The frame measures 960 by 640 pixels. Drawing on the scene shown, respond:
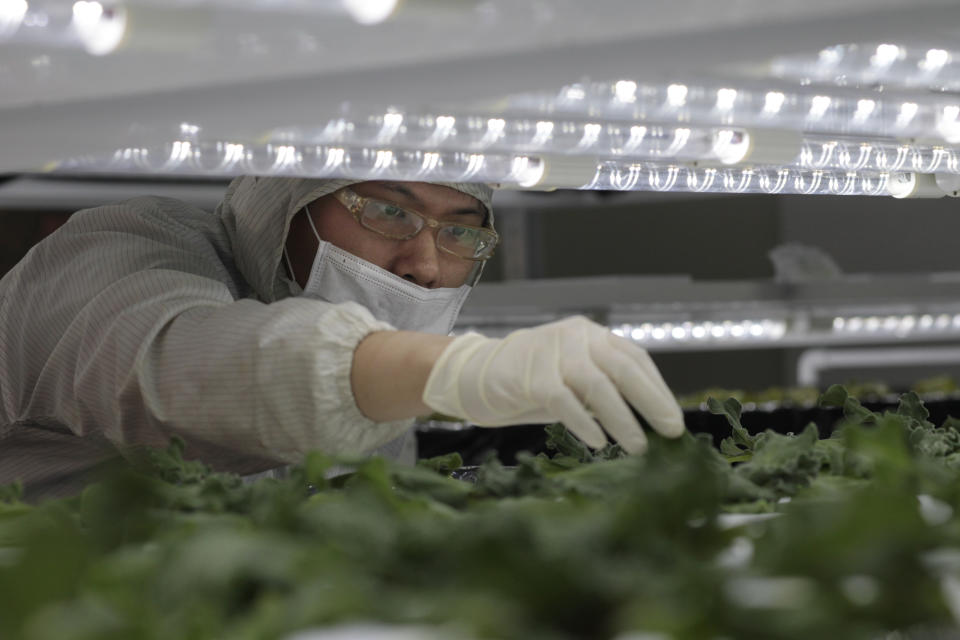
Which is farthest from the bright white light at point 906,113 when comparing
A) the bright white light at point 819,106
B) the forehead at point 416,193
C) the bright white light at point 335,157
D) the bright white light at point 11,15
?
the bright white light at point 11,15

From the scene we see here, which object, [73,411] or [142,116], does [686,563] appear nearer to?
[142,116]

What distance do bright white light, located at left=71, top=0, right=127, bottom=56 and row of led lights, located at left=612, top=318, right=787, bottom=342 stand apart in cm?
333

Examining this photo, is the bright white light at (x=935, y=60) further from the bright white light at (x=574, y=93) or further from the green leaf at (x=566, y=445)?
the green leaf at (x=566, y=445)

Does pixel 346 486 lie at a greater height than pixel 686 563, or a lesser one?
lesser

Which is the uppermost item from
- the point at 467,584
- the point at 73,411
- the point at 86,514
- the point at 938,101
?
the point at 938,101

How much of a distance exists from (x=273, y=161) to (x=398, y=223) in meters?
0.75

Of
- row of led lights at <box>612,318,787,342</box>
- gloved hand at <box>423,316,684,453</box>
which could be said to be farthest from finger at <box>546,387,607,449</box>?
row of led lights at <box>612,318,787,342</box>

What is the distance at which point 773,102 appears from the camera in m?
1.40

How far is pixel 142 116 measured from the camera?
1.21m

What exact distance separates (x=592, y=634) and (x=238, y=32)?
66 cm

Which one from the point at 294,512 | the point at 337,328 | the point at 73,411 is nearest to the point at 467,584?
the point at 294,512

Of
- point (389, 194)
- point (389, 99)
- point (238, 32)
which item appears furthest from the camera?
point (389, 194)

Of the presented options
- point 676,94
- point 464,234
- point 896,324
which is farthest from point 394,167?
point 896,324

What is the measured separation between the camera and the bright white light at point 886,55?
1.26 m
